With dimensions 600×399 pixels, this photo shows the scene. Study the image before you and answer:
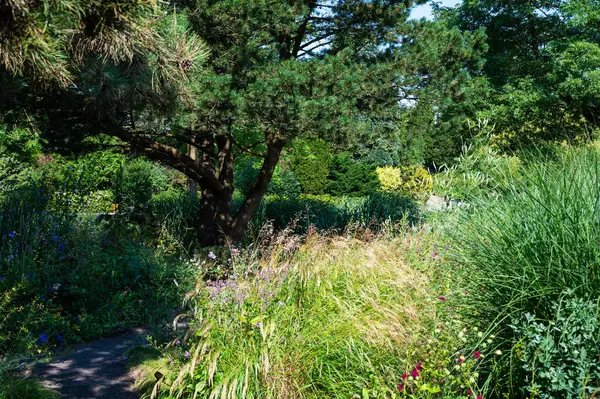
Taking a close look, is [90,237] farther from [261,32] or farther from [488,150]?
[488,150]

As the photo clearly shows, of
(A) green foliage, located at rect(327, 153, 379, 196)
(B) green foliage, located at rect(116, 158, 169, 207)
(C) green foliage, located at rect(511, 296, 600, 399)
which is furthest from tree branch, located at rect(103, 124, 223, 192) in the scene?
(A) green foliage, located at rect(327, 153, 379, 196)

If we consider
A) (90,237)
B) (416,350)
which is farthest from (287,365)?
(90,237)

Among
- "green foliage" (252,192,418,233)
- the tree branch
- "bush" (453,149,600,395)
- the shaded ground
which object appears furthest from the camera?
"green foliage" (252,192,418,233)

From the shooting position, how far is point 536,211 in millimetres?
2945

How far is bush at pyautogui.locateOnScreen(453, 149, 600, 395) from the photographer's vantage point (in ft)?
8.75

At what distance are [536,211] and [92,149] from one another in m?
5.73

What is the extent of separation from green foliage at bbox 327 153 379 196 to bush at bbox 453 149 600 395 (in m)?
15.0

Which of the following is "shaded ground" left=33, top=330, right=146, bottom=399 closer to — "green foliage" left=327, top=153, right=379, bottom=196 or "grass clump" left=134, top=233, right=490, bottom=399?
"grass clump" left=134, top=233, right=490, bottom=399

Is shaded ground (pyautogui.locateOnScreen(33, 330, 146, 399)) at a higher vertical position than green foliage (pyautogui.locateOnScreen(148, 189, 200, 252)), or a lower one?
lower

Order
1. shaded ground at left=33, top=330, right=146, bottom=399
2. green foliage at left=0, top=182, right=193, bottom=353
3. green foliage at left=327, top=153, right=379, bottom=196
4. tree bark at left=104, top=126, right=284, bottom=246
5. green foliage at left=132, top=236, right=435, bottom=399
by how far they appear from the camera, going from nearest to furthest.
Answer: green foliage at left=132, top=236, right=435, bottom=399 → shaded ground at left=33, top=330, right=146, bottom=399 → green foliage at left=0, top=182, right=193, bottom=353 → tree bark at left=104, top=126, right=284, bottom=246 → green foliage at left=327, top=153, right=379, bottom=196

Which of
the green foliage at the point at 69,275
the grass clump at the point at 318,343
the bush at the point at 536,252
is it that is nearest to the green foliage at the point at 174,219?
the green foliage at the point at 69,275

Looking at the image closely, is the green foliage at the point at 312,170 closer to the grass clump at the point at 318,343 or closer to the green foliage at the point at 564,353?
the grass clump at the point at 318,343

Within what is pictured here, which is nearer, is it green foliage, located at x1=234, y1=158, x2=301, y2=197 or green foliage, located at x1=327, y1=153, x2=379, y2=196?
green foliage, located at x1=234, y1=158, x2=301, y2=197

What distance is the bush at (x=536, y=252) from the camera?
267 cm
